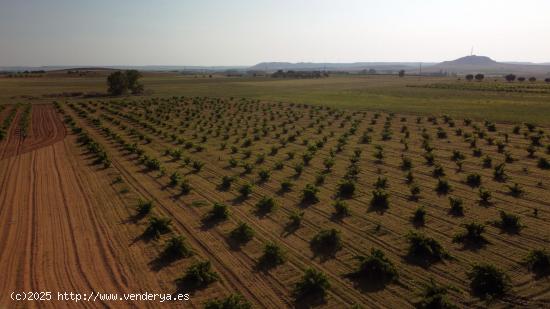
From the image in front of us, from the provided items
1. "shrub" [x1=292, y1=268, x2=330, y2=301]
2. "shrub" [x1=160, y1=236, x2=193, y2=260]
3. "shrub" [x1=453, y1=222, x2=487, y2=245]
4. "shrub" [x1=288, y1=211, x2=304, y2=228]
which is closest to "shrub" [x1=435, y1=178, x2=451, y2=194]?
"shrub" [x1=453, y1=222, x2=487, y2=245]

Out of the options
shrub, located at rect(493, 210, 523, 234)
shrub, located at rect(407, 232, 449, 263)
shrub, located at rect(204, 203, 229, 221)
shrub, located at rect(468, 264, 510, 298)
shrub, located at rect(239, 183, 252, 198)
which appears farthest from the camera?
shrub, located at rect(239, 183, 252, 198)

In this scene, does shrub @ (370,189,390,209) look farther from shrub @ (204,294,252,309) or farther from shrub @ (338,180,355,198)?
shrub @ (204,294,252,309)

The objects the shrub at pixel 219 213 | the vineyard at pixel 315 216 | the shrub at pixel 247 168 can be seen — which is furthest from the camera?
the shrub at pixel 247 168

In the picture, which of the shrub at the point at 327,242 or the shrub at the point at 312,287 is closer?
the shrub at the point at 312,287

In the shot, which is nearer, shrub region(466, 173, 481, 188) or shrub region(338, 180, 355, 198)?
shrub region(338, 180, 355, 198)

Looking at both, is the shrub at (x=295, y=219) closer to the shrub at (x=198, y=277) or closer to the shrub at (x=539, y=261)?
the shrub at (x=198, y=277)

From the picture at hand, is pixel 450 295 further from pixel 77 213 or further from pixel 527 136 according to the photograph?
pixel 527 136

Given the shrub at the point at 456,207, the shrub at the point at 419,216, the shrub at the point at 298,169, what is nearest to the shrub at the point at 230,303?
the shrub at the point at 419,216
